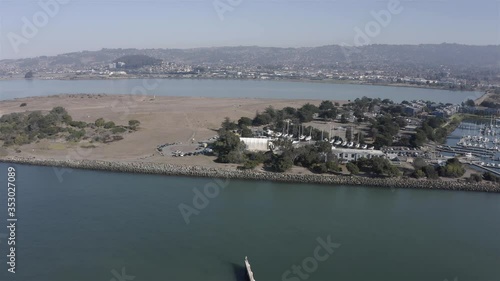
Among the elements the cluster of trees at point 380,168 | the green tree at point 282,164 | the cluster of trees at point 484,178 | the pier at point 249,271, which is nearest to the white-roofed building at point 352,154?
the cluster of trees at point 380,168

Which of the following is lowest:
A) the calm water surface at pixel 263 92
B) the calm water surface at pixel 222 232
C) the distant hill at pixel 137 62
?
the calm water surface at pixel 222 232

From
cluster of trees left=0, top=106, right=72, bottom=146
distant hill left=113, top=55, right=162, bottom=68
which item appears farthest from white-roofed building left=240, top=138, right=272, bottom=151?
distant hill left=113, top=55, right=162, bottom=68

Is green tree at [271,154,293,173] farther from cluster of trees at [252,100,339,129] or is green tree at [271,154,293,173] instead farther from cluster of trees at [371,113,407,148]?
cluster of trees at [252,100,339,129]

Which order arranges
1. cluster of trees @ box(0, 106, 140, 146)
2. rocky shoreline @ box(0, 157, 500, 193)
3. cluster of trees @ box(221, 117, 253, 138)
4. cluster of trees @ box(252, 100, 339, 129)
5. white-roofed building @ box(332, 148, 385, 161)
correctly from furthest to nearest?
cluster of trees @ box(252, 100, 339, 129) → cluster of trees @ box(221, 117, 253, 138) → cluster of trees @ box(0, 106, 140, 146) → white-roofed building @ box(332, 148, 385, 161) → rocky shoreline @ box(0, 157, 500, 193)

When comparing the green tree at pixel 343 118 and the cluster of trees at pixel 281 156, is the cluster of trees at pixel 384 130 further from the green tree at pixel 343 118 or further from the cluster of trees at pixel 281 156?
the cluster of trees at pixel 281 156

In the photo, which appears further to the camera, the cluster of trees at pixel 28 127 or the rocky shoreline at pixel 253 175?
the cluster of trees at pixel 28 127

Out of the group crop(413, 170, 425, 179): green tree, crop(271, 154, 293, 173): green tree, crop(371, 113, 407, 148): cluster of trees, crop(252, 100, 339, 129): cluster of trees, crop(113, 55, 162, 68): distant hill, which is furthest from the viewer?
crop(113, 55, 162, 68): distant hill

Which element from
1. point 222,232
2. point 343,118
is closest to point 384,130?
point 343,118
